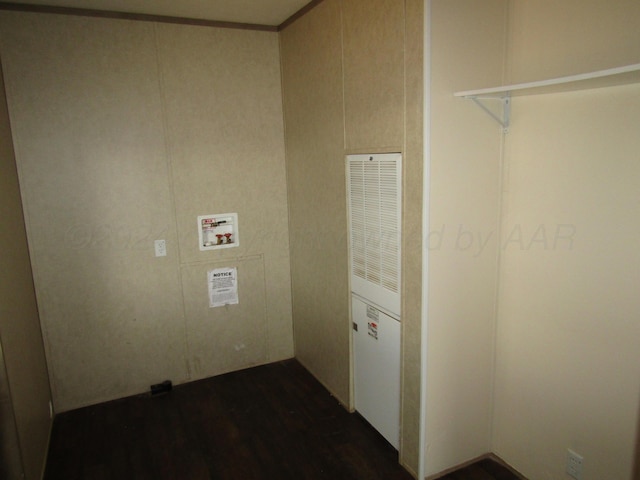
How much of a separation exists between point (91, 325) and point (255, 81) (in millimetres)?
2286

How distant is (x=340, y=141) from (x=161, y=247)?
1.64m

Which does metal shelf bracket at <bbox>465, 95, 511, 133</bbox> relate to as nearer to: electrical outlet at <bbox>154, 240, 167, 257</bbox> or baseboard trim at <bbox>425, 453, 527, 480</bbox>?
baseboard trim at <bbox>425, 453, 527, 480</bbox>

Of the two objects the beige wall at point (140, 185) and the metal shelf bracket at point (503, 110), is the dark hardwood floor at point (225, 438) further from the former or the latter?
the metal shelf bracket at point (503, 110)

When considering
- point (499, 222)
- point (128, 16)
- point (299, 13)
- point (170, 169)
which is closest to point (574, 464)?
point (499, 222)

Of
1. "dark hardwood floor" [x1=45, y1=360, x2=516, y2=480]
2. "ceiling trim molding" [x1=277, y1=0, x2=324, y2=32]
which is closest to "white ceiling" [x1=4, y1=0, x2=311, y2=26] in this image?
"ceiling trim molding" [x1=277, y1=0, x2=324, y2=32]

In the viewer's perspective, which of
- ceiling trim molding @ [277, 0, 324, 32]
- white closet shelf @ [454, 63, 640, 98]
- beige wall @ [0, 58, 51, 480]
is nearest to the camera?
white closet shelf @ [454, 63, 640, 98]

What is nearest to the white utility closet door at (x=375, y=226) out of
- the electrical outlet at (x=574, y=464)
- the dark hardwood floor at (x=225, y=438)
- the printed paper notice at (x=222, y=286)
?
the dark hardwood floor at (x=225, y=438)

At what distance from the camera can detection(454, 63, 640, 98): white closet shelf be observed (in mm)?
1586

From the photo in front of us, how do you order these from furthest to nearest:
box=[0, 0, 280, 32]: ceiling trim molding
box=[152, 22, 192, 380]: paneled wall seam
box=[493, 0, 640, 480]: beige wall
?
box=[152, 22, 192, 380]: paneled wall seam
box=[0, 0, 280, 32]: ceiling trim molding
box=[493, 0, 640, 480]: beige wall

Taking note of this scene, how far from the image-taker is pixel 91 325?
330 centimetres

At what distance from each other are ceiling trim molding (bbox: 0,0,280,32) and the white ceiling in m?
0.03

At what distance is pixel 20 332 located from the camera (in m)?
2.48

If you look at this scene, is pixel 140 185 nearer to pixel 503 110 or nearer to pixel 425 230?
pixel 425 230

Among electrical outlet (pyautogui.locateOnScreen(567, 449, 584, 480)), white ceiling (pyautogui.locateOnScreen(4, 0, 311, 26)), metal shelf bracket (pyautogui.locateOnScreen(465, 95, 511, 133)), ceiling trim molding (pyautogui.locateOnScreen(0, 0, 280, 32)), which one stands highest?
white ceiling (pyautogui.locateOnScreen(4, 0, 311, 26))
